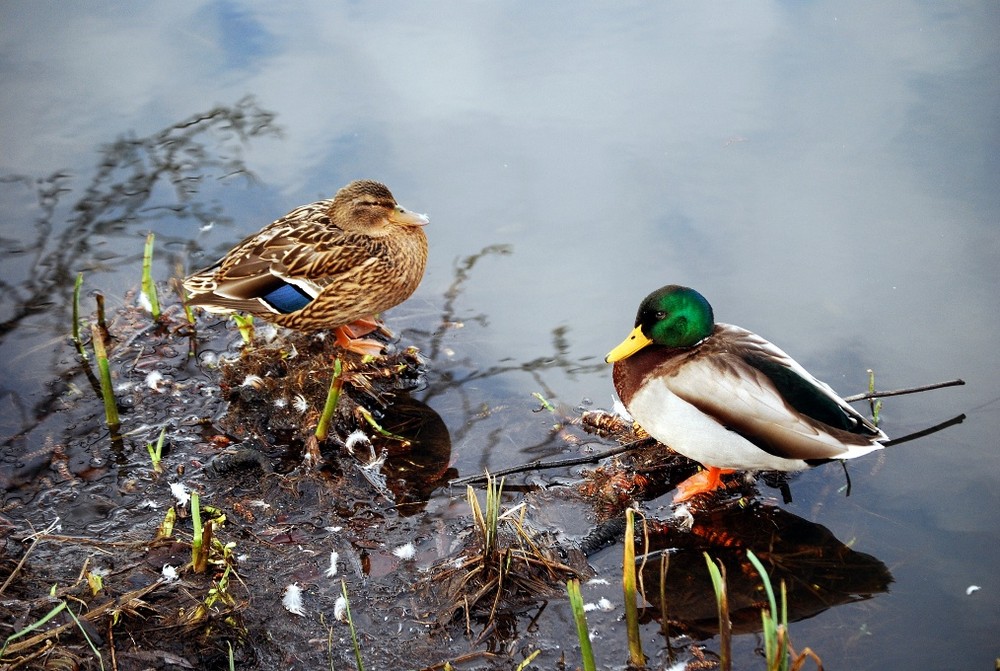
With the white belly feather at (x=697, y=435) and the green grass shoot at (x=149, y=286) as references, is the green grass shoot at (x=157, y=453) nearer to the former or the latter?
the green grass shoot at (x=149, y=286)

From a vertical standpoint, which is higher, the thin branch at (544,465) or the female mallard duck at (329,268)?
the female mallard duck at (329,268)

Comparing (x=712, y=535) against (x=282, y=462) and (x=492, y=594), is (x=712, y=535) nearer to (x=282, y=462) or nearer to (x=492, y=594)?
(x=492, y=594)

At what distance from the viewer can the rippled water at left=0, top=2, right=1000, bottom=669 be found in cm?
415

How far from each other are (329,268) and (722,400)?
6.45 feet

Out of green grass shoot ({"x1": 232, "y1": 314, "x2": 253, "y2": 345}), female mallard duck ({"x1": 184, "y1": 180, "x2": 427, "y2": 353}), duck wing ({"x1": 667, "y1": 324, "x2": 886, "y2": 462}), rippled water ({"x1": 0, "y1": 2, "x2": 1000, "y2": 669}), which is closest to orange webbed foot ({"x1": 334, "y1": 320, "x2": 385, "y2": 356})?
female mallard duck ({"x1": 184, "y1": 180, "x2": 427, "y2": 353})

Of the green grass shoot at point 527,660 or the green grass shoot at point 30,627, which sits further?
the green grass shoot at point 527,660

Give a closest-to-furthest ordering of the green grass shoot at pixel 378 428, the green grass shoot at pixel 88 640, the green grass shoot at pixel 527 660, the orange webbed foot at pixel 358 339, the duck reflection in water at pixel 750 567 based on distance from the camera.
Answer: the green grass shoot at pixel 88 640, the green grass shoot at pixel 527 660, the duck reflection in water at pixel 750 567, the green grass shoot at pixel 378 428, the orange webbed foot at pixel 358 339

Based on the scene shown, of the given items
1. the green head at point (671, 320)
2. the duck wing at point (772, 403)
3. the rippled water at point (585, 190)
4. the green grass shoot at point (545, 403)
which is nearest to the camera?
the duck wing at point (772, 403)

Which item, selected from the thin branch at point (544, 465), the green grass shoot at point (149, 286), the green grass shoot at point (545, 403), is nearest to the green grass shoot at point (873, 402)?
the thin branch at point (544, 465)

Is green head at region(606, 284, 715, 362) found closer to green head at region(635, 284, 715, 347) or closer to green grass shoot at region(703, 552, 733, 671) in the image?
green head at region(635, 284, 715, 347)

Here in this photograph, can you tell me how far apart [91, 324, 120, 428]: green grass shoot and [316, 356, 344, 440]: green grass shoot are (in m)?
0.84

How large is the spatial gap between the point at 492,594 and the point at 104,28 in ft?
19.4

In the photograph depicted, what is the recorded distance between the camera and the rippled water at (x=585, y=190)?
415cm

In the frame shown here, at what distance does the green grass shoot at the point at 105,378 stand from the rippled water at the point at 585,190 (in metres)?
0.12
